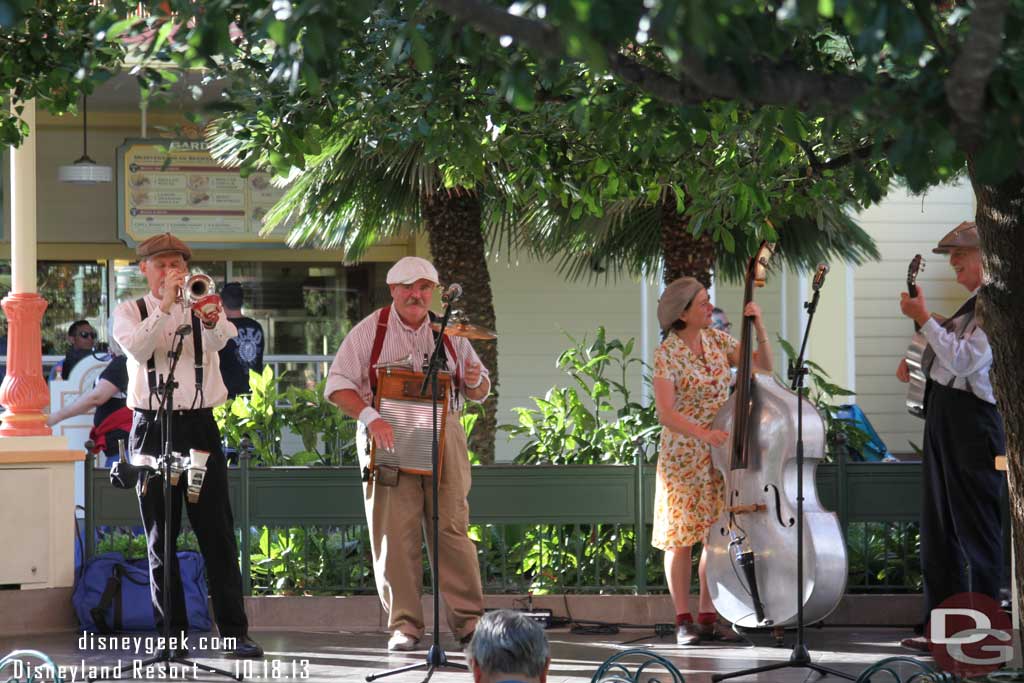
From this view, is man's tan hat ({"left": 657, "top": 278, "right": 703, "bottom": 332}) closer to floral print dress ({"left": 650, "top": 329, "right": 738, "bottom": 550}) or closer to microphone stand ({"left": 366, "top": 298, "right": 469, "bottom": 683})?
floral print dress ({"left": 650, "top": 329, "right": 738, "bottom": 550})

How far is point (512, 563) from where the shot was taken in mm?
8906

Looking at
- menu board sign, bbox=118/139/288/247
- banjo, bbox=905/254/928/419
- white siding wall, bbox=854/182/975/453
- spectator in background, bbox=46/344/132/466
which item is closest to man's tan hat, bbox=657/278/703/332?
banjo, bbox=905/254/928/419

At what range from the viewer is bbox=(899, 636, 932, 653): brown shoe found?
7361mm

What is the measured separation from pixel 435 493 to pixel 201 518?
1.19 metres

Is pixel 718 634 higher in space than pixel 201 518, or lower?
lower

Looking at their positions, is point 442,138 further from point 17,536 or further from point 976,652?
point 17,536

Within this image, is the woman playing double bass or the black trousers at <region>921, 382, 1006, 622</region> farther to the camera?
the woman playing double bass

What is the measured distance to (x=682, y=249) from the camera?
10.4 metres

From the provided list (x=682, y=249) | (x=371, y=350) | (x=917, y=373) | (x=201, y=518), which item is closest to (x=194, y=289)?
(x=371, y=350)

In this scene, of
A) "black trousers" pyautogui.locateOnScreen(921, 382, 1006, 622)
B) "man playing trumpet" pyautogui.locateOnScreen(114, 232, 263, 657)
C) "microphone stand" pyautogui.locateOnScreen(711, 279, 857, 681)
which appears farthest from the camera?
"black trousers" pyautogui.locateOnScreen(921, 382, 1006, 622)

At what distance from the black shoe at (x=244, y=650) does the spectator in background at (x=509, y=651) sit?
343 cm

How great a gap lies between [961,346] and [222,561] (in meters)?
3.71

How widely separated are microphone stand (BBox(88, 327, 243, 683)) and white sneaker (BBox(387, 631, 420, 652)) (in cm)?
102

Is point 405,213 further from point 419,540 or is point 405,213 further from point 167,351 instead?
point 167,351
